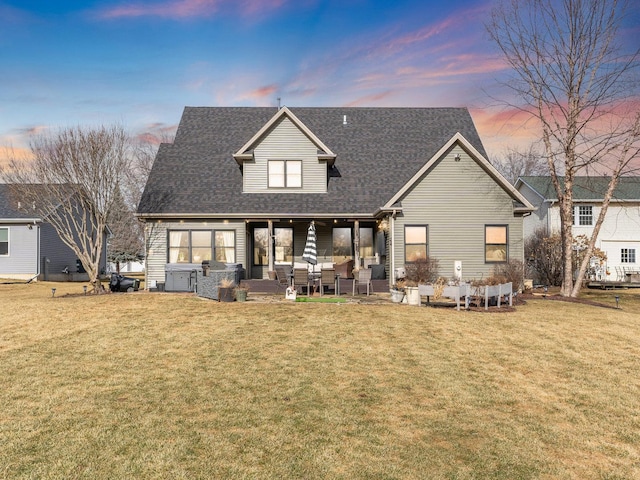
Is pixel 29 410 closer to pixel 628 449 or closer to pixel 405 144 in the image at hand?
pixel 628 449

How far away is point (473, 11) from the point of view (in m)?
Answer: 22.2

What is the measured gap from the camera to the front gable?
23.2 metres

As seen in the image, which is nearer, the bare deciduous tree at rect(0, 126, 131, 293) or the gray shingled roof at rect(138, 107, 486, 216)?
the bare deciduous tree at rect(0, 126, 131, 293)

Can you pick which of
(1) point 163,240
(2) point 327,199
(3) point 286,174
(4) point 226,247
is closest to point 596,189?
(2) point 327,199

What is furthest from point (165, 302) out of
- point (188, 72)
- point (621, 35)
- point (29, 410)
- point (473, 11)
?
point (621, 35)

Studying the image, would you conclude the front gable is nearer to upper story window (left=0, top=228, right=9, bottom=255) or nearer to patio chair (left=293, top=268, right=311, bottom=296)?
patio chair (left=293, top=268, right=311, bottom=296)

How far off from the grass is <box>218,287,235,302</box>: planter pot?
9.80ft

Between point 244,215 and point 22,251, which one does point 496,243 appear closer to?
point 244,215

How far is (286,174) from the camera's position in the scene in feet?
77.4

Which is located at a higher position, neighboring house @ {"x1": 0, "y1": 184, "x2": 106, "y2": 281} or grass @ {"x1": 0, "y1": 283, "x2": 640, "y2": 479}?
neighboring house @ {"x1": 0, "y1": 184, "x2": 106, "y2": 281}

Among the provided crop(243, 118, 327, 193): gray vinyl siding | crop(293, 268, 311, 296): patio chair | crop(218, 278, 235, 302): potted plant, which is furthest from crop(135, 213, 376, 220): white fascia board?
crop(218, 278, 235, 302): potted plant

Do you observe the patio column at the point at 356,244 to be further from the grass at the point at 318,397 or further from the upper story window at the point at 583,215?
the upper story window at the point at 583,215

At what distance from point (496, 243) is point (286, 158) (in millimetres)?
11098

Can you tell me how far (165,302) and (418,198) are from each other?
11.6 m
